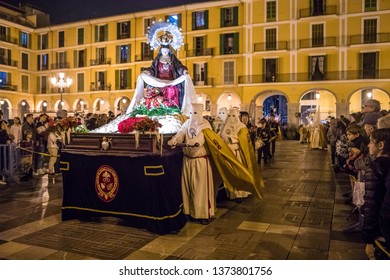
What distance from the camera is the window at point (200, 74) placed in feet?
108

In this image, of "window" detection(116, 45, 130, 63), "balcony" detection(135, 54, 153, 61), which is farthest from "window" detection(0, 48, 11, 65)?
"balcony" detection(135, 54, 153, 61)

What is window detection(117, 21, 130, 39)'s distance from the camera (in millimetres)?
35969

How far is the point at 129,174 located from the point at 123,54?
33.0 metres

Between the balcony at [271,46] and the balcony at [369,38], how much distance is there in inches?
193

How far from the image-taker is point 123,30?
36219mm

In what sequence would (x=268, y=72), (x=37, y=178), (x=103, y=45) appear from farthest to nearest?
(x=103, y=45), (x=268, y=72), (x=37, y=178)

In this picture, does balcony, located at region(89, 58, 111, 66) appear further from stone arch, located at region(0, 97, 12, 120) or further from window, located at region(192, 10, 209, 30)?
window, located at region(192, 10, 209, 30)

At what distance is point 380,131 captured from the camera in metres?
3.48

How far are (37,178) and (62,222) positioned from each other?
470cm

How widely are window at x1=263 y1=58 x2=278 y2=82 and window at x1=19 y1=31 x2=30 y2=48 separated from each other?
25393 mm

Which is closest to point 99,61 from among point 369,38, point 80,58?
point 80,58

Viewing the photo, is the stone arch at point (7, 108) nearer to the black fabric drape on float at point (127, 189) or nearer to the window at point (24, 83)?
the window at point (24, 83)

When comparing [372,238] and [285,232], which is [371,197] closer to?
[372,238]
